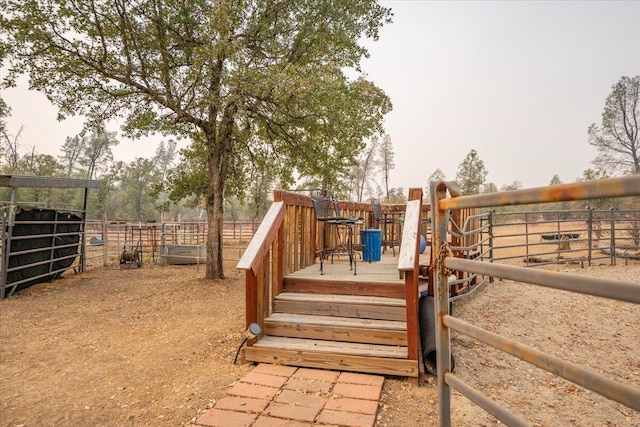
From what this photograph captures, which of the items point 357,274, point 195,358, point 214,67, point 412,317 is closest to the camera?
point 412,317

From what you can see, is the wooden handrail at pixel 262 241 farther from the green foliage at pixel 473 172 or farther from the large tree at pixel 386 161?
the large tree at pixel 386 161

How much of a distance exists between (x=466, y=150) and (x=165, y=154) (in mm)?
57373

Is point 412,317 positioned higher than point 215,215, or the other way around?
point 215,215

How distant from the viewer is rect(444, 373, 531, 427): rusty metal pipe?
3.55 ft

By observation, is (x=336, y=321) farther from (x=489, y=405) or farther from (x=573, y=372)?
(x=573, y=372)

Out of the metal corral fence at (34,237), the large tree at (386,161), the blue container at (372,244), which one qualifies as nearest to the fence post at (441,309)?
the blue container at (372,244)

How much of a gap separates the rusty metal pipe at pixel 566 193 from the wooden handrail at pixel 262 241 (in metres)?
2.24

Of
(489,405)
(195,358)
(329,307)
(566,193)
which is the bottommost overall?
(195,358)

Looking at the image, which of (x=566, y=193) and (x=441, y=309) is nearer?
(x=566, y=193)

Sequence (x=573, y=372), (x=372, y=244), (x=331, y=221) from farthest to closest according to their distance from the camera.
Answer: (x=372, y=244) < (x=331, y=221) < (x=573, y=372)

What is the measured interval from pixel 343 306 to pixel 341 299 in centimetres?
9

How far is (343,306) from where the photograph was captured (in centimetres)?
362

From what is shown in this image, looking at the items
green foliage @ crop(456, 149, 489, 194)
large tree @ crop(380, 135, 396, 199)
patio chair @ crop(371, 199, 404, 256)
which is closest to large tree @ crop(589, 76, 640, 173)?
green foliage @ crop(456, 149, 489, 194)

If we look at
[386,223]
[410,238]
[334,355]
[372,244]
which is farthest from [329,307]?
[386,223]
